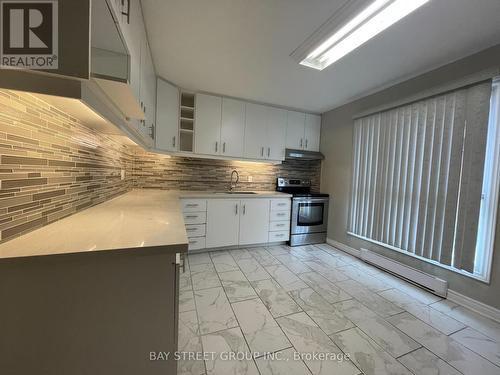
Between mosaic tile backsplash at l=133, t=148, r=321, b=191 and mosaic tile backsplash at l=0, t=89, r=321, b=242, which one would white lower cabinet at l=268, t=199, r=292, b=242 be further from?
mosaic tile backsplash at l=0, t=89, r=321, b=242

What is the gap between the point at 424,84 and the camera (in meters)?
2.15

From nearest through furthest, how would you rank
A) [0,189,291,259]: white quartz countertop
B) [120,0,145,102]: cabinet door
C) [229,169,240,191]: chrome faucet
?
[0,189,291,259]: white quartz countertop → [120,0,145,102]: cabinet door → [229,169,240,191]: chrome faucet

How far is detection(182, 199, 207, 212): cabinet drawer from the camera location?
8.89 feet

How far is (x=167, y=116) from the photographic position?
2.69 m

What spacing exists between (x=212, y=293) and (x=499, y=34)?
319cm

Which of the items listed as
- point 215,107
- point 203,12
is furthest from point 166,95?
point 203,12

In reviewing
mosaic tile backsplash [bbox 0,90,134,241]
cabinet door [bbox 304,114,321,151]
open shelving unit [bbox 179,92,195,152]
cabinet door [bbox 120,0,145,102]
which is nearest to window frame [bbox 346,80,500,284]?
cabinet door [bbox 304,114,321,151]

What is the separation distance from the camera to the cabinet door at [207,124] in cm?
291

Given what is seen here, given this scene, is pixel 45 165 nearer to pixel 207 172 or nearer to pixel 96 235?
pixel 96 235

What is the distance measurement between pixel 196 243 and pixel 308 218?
1.85m

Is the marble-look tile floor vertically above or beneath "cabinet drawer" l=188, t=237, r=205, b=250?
beneath

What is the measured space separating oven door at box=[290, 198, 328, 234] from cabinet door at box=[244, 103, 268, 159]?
100 centimetres

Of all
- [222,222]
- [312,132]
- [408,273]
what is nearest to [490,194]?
[408,273]

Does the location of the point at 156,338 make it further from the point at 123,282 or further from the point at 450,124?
the point at 450,124
